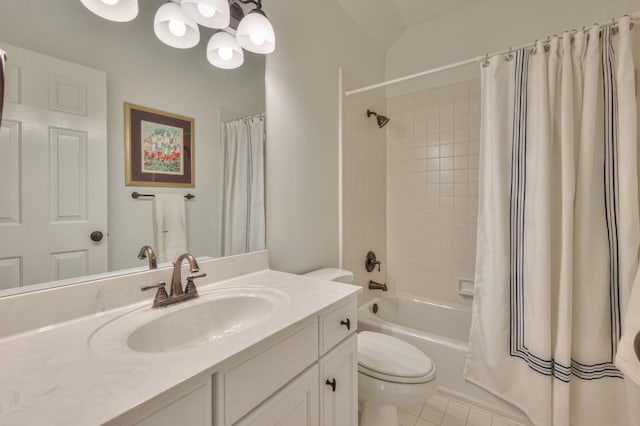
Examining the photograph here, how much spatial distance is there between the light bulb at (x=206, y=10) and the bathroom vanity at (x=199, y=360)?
0.92 m

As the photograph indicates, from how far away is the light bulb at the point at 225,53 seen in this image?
119 centimetres

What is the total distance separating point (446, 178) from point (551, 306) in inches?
43.4

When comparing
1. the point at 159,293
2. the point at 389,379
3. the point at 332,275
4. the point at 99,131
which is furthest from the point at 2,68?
the point at 389,379

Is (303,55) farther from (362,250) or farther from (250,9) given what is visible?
(362,250)

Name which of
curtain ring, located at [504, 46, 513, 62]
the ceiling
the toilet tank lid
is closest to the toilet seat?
the toilet tank lid

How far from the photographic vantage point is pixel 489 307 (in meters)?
1.46

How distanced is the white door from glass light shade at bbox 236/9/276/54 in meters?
0.55

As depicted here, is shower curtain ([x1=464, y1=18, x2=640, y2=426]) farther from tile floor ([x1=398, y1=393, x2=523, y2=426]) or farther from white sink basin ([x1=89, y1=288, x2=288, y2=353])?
white sink basin ([x1=89, y1=288, x2=288, y2=353])

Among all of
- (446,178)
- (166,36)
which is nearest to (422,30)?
(446,178)

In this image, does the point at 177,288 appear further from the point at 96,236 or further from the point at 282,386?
the point at 282,386

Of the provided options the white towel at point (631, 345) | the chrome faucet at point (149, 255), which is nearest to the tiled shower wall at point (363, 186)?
the chrome faucet at point (149, 255)

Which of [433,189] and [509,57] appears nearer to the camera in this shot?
[509,57]

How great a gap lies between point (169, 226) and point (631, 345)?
4.62ft

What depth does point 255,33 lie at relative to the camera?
1.14 metres
